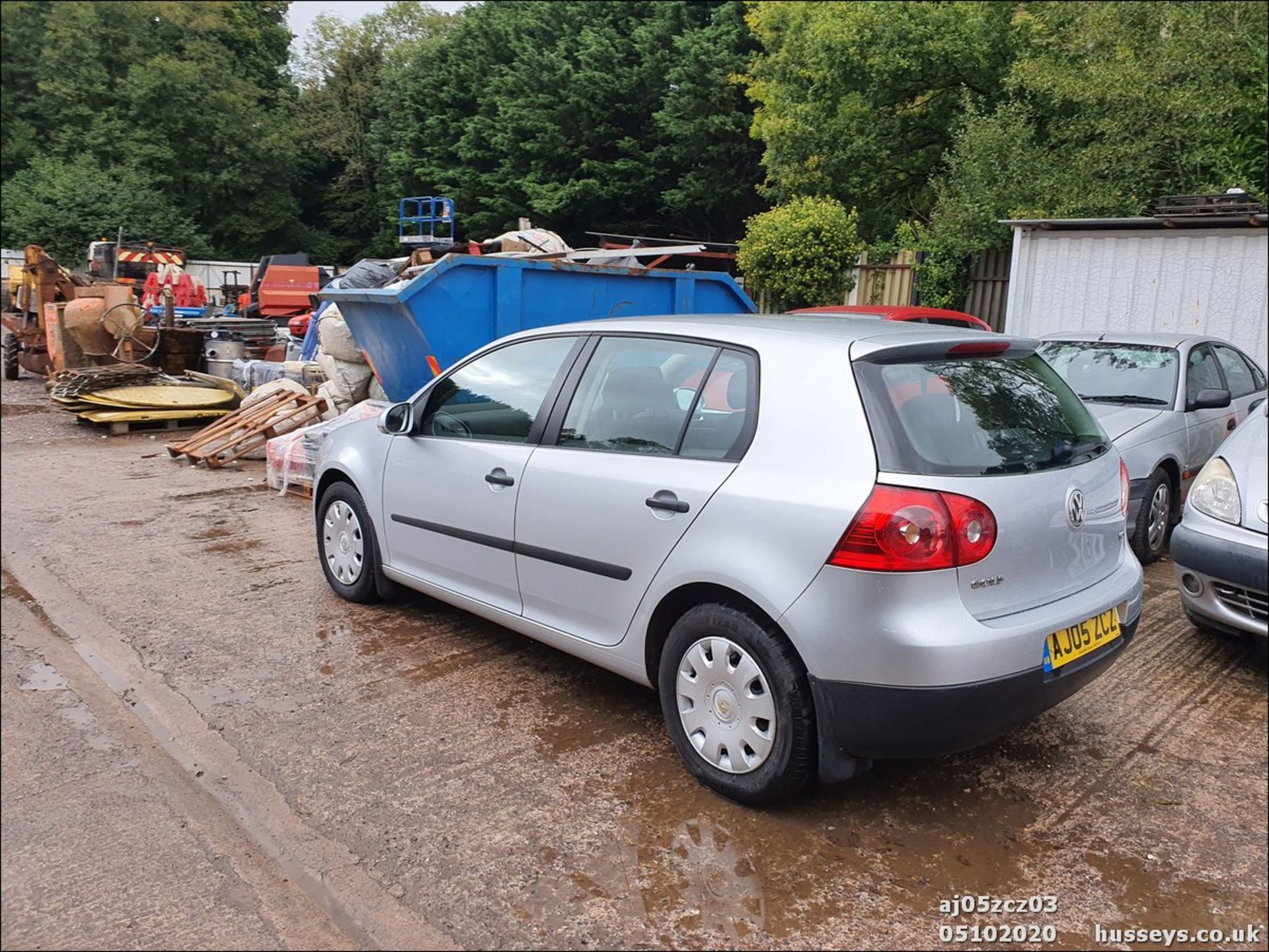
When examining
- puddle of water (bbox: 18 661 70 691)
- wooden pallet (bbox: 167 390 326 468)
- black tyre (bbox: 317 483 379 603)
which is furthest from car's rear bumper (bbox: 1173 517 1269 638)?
wooden pallet (bbox: 167 390 326 468)

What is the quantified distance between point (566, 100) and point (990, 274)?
17417 mm

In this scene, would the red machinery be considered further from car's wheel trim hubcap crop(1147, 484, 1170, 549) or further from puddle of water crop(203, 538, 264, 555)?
car's wheel trim hubcap crop(1147, 484, 1170, 549)

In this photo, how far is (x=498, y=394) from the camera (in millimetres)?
4207

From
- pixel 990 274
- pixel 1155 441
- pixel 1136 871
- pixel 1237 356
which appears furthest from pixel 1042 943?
pixel 990 274

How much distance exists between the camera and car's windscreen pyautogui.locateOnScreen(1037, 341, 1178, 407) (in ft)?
21.2

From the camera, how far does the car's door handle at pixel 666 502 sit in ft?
10.5

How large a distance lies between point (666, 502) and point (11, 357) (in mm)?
15748

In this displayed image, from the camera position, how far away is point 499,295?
800 cm

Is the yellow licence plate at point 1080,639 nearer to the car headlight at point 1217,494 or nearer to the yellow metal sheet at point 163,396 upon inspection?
the car headlight at point 1217,494

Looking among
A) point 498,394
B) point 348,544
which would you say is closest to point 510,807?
point 498,394

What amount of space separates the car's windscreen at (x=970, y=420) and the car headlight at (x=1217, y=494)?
1186mm

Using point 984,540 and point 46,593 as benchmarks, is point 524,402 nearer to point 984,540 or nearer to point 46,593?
point 984,540

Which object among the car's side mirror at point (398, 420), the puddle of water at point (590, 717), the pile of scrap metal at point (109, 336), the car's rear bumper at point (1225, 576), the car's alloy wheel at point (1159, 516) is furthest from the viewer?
the pile of scrap metal at point (109, 336)

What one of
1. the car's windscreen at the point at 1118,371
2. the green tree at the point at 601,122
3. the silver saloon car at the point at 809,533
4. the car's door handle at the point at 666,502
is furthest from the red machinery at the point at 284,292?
the car's door handle at the point at 666,502
